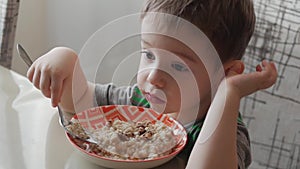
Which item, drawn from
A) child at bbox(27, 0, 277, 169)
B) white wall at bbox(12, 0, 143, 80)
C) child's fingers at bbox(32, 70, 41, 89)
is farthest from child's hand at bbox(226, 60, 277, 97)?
white wall at bbox(12, 0, 143, 80)

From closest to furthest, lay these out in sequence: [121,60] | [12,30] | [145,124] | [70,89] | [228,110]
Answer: [228,110] → [145,124] → [70,89] → [12,30] → [121,60]

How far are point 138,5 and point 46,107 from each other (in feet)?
2.71

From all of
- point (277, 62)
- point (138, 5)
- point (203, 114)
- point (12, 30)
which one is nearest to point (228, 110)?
point (203, 114)

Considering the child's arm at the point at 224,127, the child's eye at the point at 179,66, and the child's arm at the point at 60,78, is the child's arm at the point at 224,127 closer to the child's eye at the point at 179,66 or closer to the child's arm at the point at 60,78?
the child's eye at the point at 179,66

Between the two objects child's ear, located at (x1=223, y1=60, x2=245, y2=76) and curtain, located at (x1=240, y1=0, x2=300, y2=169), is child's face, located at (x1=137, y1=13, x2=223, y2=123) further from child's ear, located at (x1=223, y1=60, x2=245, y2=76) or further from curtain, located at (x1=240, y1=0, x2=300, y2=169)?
curtain, located at (x1=240, y1=0, x2=300, y2=169)

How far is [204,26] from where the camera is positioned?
0.91m

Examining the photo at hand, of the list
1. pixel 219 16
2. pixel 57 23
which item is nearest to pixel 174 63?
pixel 219 16

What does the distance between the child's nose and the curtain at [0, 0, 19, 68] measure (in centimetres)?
62

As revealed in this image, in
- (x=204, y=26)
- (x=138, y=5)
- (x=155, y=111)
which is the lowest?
(x=138, y=5)

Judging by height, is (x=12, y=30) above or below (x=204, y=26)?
below

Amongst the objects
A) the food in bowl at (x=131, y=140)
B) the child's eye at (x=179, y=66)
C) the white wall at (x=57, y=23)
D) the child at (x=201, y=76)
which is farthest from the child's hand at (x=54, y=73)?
the white wall at (x=57, y=23)

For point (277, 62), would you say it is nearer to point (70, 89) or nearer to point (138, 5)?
point (70, 89)

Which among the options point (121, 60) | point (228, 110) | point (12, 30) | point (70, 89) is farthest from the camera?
point (121, 60)

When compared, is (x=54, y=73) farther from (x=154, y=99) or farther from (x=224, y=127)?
(x=224, y=127)
